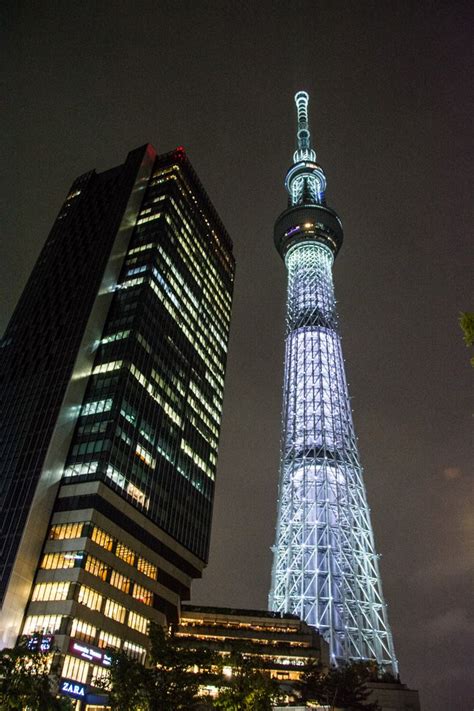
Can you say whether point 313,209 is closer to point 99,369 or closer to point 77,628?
point 99,369

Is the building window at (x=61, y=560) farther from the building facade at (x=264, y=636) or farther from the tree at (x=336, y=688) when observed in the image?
the tree at (x=336, y=688)

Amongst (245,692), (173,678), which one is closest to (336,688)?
(245,692)

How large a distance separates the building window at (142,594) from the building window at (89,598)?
322 inches

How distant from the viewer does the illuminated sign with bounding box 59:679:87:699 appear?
68750mm

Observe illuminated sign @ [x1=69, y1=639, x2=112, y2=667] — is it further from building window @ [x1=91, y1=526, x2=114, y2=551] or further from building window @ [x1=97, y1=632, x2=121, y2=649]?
building window @ [x1=91, y1=526, x2=114, y2=551]

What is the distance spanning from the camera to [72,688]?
229 feet

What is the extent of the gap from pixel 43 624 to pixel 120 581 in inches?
491

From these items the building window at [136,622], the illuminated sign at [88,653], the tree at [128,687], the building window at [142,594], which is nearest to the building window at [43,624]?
the illuminated sign at [88,653]

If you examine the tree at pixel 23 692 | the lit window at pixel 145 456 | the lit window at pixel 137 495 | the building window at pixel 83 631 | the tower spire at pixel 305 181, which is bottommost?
the tree at pixel 23 692

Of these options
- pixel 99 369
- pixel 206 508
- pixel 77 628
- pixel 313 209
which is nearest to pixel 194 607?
pixel 206 508

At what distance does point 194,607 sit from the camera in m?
100

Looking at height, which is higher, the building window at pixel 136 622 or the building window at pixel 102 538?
the building window at pixel 102 538

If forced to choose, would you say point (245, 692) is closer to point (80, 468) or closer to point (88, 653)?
point (88, 653)

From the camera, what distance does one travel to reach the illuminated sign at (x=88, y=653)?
72.1 metres
